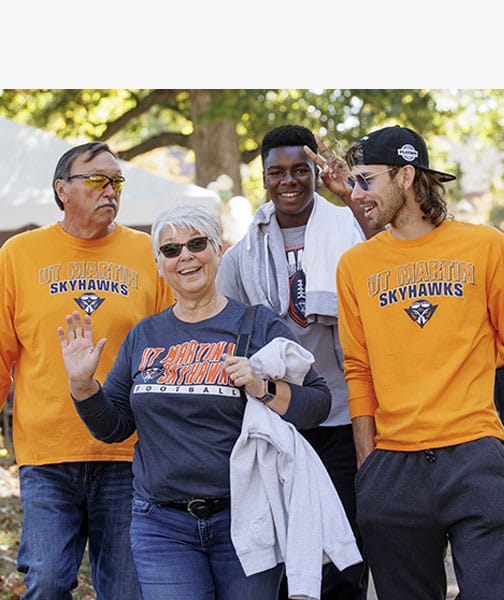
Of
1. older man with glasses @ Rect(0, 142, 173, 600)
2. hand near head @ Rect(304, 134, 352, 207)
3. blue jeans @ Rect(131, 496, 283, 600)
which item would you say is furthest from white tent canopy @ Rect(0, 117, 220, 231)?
blue jeans @ Rect(131, 496, 283, 600)

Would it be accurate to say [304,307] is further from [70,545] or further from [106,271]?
[70,545]

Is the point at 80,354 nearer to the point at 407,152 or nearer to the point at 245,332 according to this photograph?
the point at 245,332

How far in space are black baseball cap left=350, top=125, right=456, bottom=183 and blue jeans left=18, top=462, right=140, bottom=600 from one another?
1678mm

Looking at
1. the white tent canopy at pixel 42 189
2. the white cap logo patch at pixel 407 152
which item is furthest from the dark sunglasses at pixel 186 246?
the white tent canopy at pixel 42 189

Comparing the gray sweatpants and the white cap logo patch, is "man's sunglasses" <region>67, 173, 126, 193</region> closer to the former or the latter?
the white cap logo patch

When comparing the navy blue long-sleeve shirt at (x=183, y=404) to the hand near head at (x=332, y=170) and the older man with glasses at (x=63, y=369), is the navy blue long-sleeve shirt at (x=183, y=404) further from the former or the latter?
the hand near head at (x=332, y=170)

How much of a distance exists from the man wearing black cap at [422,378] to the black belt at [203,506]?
62 cm

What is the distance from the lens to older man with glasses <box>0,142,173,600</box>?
4.17 metres

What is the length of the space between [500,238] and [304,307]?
1112mm

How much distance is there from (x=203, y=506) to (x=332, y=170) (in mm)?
1833

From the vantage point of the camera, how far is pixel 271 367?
11.7ft

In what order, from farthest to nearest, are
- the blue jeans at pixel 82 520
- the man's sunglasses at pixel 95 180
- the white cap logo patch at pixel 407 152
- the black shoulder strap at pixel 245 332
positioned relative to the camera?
the man's sunglasses at pixel 95 180, the blue jeans at pixel 82 520, the white cap logo patch at pixel 407 152, the black shoulder strap at pixel 245 332

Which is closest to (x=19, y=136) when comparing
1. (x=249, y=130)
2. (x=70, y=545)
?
(x=249, y=130)

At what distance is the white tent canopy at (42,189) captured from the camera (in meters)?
10.1
